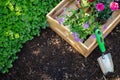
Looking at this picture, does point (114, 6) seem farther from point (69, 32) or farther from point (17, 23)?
point (17, 23)

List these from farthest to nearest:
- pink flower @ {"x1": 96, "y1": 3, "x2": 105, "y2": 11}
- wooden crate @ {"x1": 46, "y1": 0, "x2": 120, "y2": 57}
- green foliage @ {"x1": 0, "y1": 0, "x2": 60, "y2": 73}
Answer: green foliage @ {"x1": 0, "y1": 0, "x2": 60, "y2": 73}, wooden crate @ {"x1": 46, "y1": 0, "x2": 120, "y2": 57}, pink flower @ {"x1": 96, "y1": 3, "x2": 105, "y2": 11}

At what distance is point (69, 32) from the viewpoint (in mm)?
3484

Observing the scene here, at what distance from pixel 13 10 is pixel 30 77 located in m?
0.96

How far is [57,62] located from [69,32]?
0.47m

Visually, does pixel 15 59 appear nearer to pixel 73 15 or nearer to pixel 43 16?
pixel 43 16

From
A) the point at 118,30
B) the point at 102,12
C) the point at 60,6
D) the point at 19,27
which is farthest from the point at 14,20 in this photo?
the point at 118,30

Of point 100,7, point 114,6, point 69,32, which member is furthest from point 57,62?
point 114,6

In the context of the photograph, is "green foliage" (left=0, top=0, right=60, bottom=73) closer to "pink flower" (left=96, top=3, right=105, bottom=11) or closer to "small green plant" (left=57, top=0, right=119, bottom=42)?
"small green plant" (left=57, top=0, right=119, bottom=42)

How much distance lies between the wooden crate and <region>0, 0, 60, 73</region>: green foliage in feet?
0.53

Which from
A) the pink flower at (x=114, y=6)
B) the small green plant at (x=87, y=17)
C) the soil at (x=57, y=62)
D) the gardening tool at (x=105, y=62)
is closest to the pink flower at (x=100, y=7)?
the small green plant at (x=87, y=17)

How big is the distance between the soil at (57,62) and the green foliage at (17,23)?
0.12 metres

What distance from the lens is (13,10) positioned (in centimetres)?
371

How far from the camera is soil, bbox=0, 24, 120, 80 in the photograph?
11.6 feet

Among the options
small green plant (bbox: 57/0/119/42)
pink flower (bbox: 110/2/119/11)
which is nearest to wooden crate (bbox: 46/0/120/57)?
small green plant (bbox: 57/0/119/42)
